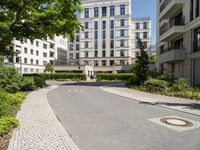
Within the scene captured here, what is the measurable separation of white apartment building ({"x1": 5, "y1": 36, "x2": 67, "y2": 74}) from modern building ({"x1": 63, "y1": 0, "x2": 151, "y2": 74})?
32.6ft

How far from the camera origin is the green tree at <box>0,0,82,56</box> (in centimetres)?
1080

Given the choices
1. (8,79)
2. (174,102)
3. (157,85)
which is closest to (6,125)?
(8,79)

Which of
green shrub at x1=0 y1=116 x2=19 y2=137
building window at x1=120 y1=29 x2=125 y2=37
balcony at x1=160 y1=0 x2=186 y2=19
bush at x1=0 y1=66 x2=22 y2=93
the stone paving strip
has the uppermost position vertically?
building window at x1=120 y1=29 x2=125 y2=37

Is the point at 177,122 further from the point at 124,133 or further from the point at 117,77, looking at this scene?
the point at 117,77

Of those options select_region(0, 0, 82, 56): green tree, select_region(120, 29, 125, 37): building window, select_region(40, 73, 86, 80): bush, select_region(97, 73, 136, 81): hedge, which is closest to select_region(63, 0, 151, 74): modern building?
select_region(120, 29, 125, 37): building window

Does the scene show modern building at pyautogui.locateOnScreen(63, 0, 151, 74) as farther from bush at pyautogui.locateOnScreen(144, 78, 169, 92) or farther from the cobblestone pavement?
the cobblestone pavement

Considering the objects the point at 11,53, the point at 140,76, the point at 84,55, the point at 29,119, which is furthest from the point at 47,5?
the point at 84,55

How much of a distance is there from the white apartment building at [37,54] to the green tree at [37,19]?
37.0m

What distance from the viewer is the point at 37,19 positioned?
37.1ft

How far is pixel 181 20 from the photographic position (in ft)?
81.0

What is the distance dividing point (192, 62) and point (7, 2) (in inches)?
736

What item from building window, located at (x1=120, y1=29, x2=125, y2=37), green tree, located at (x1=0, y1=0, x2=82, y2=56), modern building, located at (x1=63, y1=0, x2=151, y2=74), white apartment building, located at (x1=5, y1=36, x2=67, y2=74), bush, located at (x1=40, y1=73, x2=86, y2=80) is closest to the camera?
green tree, located at (x1=0, y1=0, x2=82, y2=56)

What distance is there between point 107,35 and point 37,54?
24112 mm

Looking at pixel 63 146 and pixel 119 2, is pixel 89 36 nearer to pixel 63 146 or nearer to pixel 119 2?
pixel 119 2
